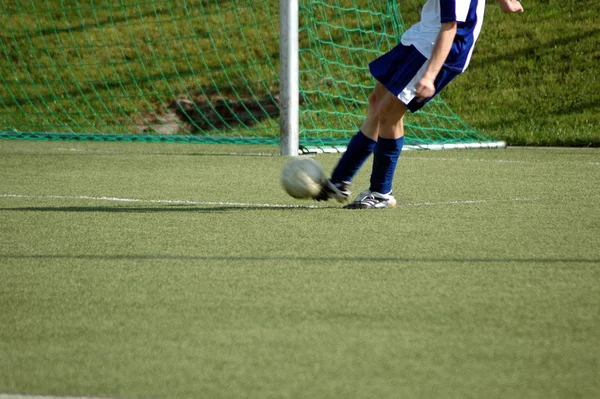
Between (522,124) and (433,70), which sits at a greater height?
(433,70)

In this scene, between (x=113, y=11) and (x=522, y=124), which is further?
(x=113, y=11)

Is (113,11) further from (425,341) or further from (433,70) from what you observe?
(425,341)

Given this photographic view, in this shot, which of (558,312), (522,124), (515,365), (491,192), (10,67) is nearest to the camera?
(515,365)

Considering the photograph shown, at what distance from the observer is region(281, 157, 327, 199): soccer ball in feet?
16.7

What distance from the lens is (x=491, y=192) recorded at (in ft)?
19.9

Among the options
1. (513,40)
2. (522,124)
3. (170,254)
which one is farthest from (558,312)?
(513,40)

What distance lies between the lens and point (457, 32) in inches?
195

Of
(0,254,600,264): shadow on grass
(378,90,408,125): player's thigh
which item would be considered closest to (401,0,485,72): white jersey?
(378,90,408,125): player's thigh

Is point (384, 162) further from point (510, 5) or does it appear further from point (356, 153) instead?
point (510, 5)

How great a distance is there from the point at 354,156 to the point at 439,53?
74 centimetres

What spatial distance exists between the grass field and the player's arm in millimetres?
612

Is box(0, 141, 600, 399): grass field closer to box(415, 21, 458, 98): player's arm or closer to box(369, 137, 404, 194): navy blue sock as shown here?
box(369, 137, 404, 194): navy blue sock

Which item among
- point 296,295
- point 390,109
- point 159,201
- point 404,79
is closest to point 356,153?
point 390,109

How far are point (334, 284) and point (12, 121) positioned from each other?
10.3m
